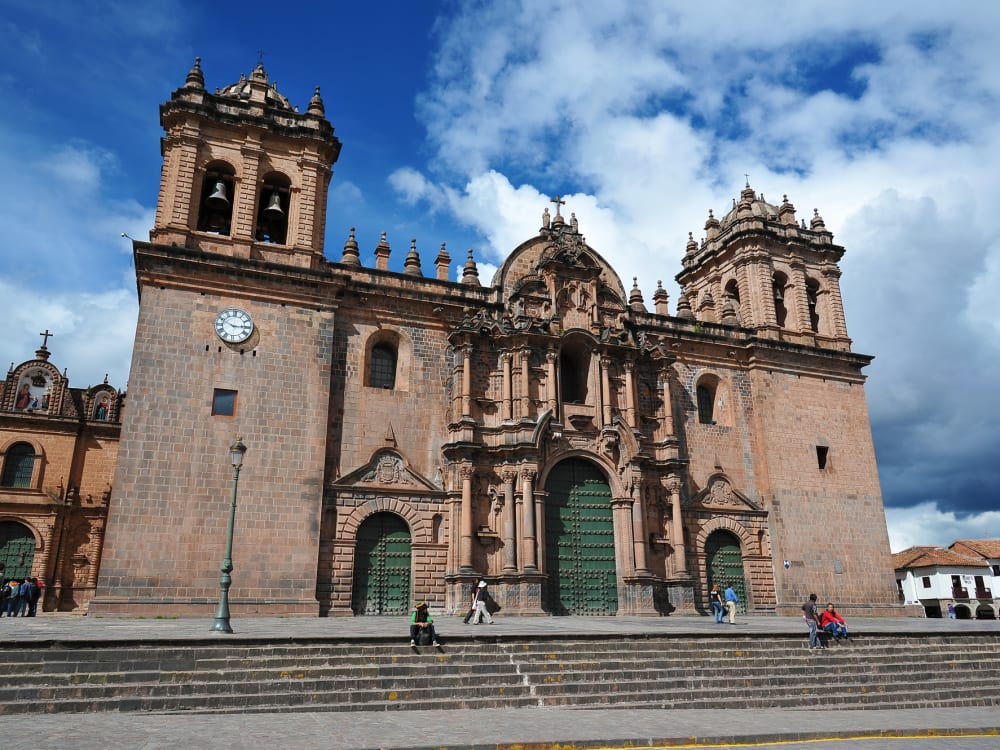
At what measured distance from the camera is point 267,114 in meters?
23.9

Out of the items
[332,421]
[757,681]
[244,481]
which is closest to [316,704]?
[757,681]

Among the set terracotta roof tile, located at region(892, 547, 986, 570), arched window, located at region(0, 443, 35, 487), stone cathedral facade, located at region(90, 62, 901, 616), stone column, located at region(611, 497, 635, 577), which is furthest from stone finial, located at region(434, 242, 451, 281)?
terracotta roof tile, located at region(892, 547, 986, 570)

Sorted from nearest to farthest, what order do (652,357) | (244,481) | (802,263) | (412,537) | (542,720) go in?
(542,720) → (244,481) → (412,537) → (652,357) → (802,263)

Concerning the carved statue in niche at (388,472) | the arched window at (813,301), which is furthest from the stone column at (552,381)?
the arched window at (813,301)

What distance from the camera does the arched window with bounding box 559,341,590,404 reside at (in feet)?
83.0

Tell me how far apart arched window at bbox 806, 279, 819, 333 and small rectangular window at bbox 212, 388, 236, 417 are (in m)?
22.5

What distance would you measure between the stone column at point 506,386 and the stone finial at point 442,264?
349cm

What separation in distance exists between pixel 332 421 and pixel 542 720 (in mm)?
13425

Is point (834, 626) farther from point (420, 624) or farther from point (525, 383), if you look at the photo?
point (525, 383)

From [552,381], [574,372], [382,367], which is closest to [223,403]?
[382,367]

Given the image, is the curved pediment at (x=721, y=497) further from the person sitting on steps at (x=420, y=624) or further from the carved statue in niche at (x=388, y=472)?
the person sitting on steps at (x=420, y=624)

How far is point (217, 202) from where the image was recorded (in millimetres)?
22703

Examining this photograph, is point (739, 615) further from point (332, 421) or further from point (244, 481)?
point (244, 481)

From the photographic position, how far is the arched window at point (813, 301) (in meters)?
30.9
